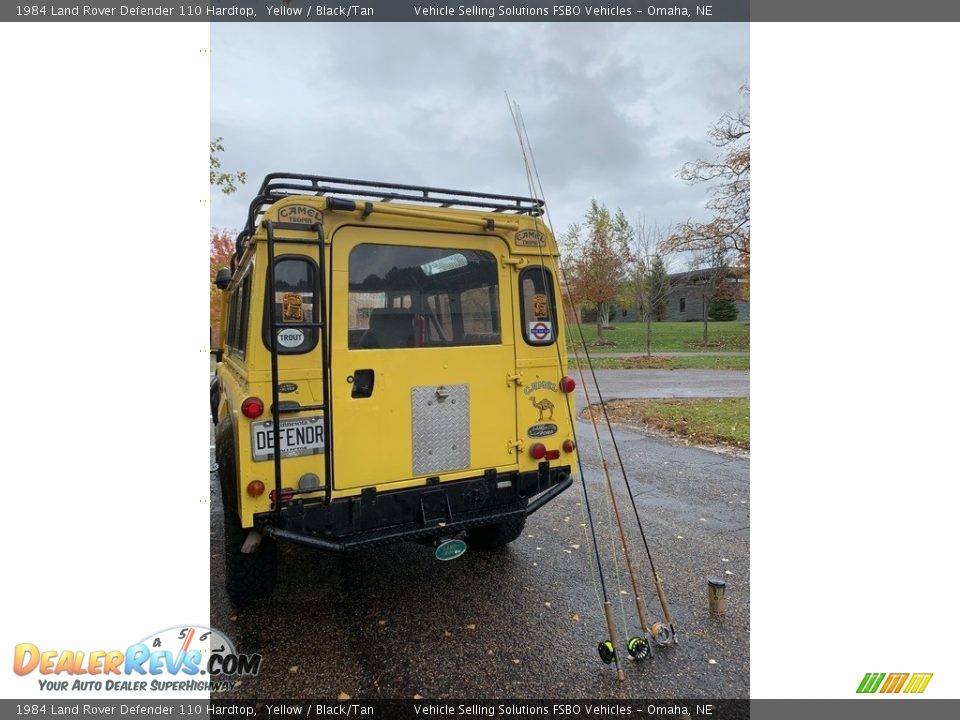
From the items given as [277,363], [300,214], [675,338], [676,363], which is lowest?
[676,363]

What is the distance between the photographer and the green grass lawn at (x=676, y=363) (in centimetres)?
1875

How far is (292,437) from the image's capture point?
3.20 m

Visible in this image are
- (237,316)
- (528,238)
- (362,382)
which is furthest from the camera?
(237,316)

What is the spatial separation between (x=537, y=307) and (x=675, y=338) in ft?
86.3

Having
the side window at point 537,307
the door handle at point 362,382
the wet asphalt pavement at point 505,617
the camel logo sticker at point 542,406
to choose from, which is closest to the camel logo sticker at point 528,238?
the side window at point 537,307

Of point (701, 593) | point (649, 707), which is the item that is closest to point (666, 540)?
point (701, 593)

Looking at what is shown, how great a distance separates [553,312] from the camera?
410cm

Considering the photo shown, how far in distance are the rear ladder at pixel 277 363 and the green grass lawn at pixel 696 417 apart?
21.0 feet

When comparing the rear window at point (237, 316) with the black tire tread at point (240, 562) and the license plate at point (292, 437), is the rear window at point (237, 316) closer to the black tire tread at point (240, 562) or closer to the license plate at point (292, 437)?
the black tire tread at point (240, 562)

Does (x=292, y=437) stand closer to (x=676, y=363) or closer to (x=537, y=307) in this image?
(x=537, y=307)

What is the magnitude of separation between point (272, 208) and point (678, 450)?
259 inches

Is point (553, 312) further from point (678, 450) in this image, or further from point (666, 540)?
point (678, 450)
